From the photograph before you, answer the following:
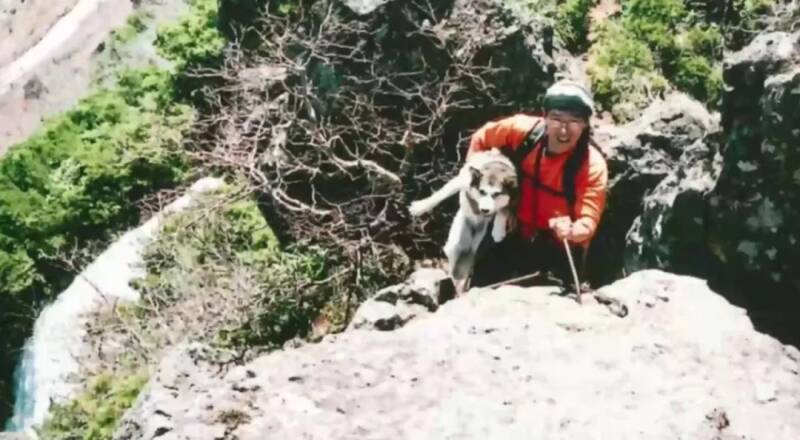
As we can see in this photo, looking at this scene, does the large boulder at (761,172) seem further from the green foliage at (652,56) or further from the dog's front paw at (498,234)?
the green foliage at (652,56)

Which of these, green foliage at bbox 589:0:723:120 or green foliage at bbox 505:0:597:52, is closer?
green foliage at bbox 589:0:723:120

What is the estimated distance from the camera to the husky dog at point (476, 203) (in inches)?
251

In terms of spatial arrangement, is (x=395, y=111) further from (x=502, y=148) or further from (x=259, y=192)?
(x=502, y=148)

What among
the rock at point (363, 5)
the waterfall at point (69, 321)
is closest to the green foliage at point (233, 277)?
the waterfall at point (69, 321)

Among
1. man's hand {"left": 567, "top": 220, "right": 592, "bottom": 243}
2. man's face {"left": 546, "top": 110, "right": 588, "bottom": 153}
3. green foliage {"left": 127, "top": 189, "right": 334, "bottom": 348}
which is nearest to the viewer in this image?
man's hand {"left": 567, "top": 220, "right": 592, "bottom": 243}

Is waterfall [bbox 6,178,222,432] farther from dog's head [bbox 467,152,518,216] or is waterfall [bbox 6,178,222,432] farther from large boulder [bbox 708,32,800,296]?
large boulder [bbox 708,32,800,296]

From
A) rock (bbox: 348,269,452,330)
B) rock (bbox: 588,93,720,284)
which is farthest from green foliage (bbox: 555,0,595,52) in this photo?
rock (bbox: 348,269,452,330)

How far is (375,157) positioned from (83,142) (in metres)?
7.07

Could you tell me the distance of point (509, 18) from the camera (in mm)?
9953

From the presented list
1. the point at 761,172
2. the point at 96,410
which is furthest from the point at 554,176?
the point at 96,410

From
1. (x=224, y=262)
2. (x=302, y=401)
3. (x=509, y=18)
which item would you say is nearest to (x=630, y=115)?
(x=509, y=18)

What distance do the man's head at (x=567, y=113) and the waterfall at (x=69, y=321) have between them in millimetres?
8345

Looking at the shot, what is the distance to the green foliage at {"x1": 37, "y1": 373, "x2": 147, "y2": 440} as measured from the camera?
11203mm

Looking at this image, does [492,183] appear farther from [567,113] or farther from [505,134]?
[567,113]
